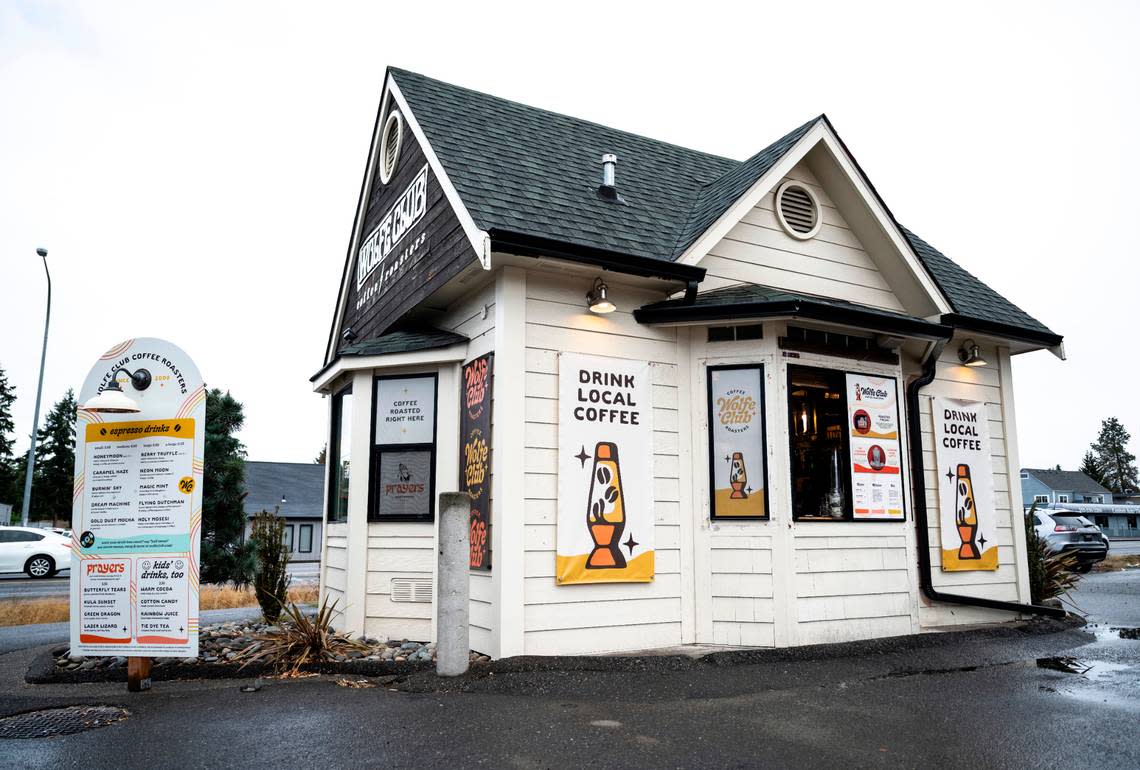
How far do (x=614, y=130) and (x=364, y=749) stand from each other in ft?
33.4

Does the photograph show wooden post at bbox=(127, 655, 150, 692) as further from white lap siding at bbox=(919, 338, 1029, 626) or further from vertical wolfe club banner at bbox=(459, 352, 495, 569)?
white lap siding at bbox=(919, 338, 1029, 626)

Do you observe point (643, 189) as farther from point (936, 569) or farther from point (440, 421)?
point (936, 569)

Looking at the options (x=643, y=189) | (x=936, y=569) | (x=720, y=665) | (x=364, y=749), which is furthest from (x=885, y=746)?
(x=643, y=189)

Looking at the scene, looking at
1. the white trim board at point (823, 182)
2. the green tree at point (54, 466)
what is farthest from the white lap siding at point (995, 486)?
the green tree at point (54, 466)

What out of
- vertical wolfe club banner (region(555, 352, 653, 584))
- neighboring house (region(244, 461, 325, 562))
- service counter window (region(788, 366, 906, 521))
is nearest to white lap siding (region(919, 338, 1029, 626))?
service counter window (region(788, 366, 906, 521))

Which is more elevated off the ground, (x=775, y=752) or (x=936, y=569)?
(x=936, y=569)

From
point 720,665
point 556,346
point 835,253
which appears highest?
point 835,253

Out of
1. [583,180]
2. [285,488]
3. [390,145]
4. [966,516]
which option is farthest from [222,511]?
[285,488]

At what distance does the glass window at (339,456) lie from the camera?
32.9ft

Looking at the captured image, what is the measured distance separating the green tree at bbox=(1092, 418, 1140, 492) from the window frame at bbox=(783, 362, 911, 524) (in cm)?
11520

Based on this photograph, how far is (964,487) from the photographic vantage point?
10.1 meters

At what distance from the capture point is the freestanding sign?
6770mm

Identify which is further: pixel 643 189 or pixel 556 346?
pixel 643 189

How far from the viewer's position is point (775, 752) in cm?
472
